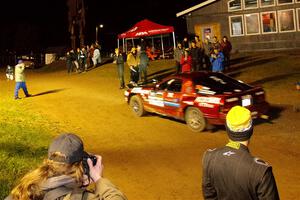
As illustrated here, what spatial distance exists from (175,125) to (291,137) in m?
3.27

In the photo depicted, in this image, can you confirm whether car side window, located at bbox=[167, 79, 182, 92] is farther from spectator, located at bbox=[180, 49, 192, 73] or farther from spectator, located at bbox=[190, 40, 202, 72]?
spectator, located at bbox=[190, 40, 202, 72]

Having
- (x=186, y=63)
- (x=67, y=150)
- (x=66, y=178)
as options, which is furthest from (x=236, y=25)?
(x=66, y=178)

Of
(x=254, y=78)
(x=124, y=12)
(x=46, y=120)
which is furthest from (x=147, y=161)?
(x=124, y=12)

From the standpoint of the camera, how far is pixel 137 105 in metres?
13.6

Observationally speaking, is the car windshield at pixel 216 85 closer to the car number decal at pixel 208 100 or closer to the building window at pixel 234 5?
the car number decal at pixel 208 100

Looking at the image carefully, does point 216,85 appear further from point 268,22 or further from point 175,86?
point 268,22

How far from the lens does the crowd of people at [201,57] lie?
60.3 feet

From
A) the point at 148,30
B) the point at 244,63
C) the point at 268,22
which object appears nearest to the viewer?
the point at 244,63

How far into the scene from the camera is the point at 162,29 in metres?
28.0

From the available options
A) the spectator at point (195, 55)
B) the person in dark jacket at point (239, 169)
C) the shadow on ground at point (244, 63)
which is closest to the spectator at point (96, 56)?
the shadow on ground at point (244, 63)

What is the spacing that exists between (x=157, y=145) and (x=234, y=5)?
20.9m

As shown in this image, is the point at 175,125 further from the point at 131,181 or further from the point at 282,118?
the point at 131,181

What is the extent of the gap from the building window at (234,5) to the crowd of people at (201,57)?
7790mm

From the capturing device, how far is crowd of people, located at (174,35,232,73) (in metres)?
18.4
